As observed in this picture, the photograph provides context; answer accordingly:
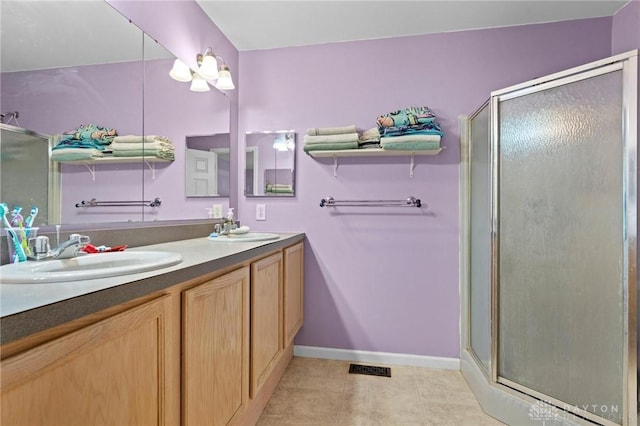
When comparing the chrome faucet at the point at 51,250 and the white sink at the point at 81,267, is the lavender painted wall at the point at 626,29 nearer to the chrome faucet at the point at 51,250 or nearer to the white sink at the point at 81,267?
the white sink at the point at 81,267

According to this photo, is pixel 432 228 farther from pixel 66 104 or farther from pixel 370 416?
pixel 66 104

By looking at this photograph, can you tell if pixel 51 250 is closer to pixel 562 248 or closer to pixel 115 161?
pixel 115 161

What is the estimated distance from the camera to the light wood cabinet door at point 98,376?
1.61ft

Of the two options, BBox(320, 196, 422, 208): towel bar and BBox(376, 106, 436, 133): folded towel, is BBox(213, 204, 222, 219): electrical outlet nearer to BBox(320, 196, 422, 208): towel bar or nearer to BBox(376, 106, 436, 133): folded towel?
BBox(320, 196, 422, 208): towel bar

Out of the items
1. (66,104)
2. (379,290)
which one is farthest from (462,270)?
(66,104)

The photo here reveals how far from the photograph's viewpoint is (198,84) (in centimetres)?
194

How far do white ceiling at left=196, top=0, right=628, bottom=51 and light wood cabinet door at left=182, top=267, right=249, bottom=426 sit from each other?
1651 millimetres

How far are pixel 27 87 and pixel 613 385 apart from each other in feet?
8.42

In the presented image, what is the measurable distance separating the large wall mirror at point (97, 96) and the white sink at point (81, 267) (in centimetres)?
25

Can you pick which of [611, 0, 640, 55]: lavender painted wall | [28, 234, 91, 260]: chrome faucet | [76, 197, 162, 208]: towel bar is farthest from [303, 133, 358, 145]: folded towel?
[611, 0, 640, 55]: lavender painted wall

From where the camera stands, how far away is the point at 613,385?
1.33 meters

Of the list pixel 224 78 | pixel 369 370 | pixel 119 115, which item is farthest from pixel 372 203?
pixel 119 115

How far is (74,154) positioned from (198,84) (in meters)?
0.98

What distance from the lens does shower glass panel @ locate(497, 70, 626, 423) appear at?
A: 4.40 ft
